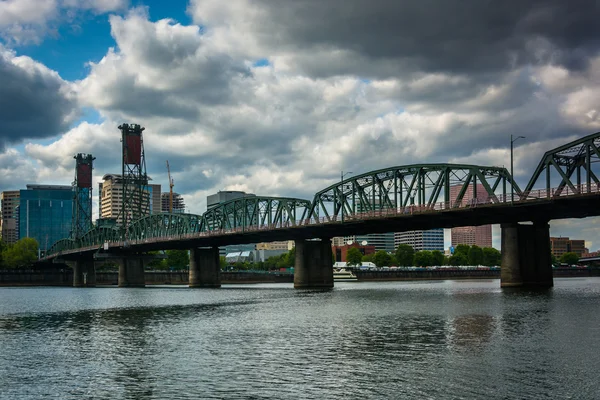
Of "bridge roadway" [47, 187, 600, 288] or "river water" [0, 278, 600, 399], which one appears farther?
"bridge roadway" [47, 187, 600, 288]

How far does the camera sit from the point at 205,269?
175875mm

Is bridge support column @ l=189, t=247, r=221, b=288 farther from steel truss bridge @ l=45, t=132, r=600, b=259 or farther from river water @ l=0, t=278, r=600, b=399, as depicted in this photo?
river water @ l=0, t=278, r=600, b=399

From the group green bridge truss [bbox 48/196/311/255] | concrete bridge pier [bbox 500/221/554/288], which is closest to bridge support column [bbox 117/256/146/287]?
green bridge truss [bbox 48/196/311/255]

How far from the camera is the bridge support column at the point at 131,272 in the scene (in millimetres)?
192250

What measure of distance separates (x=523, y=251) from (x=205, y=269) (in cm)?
9061

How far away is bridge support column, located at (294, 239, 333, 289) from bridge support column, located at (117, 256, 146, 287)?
67.7m

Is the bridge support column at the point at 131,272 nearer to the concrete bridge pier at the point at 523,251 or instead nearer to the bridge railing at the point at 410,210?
the bridge railing at the point at 410,210

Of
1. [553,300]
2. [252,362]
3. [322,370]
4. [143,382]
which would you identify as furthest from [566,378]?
[553,300]

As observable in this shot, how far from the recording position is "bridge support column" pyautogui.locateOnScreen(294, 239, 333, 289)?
14088 centimetres

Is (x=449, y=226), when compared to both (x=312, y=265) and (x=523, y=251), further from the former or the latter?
(x=312, y=265)

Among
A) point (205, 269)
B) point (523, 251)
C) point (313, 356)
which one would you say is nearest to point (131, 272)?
point (205, 269)

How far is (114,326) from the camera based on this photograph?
203ft

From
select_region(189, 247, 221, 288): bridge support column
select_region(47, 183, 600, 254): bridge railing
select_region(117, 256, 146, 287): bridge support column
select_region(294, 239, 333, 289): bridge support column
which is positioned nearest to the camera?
select_region(47, 183, 600, 254): bridge railing

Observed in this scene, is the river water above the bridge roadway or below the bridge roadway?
below
